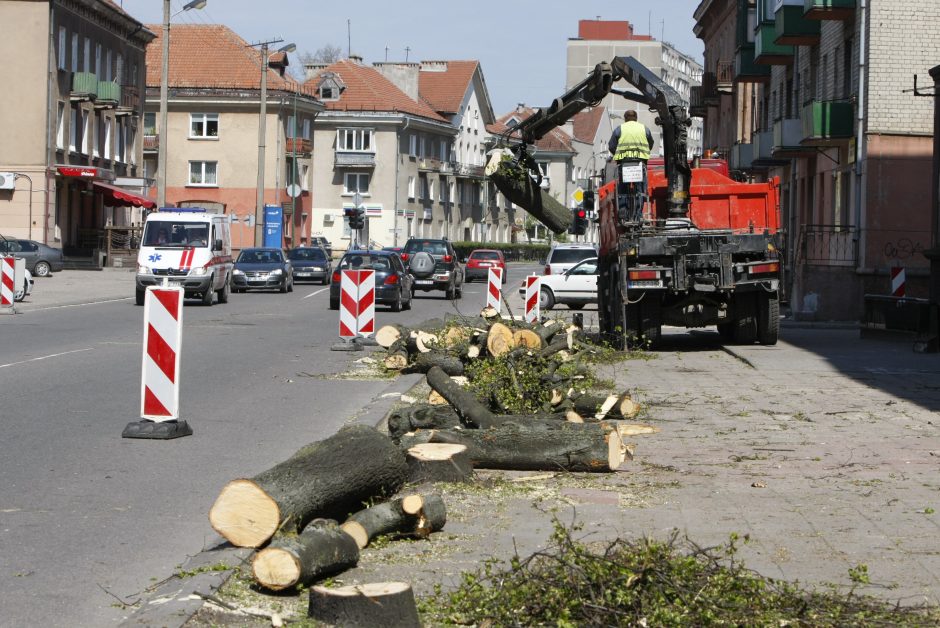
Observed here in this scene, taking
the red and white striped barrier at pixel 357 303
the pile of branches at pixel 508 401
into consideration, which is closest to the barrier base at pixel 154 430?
the pile of branches at pixel 508 401

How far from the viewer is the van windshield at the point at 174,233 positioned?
1361 inches

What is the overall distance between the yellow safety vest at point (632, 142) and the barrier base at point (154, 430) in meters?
10.4

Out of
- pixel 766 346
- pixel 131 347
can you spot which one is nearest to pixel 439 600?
pixel 131 347

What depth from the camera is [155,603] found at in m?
5.79

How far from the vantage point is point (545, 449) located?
9336 millimetres

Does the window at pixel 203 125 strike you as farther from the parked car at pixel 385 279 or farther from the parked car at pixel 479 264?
the parked car at pixel 385 279

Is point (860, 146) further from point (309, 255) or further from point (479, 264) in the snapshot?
point (479, 264)

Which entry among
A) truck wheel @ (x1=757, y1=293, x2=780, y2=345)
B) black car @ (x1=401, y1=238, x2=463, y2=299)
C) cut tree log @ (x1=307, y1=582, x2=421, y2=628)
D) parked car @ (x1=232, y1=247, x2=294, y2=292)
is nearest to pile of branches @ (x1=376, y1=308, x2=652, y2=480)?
truck wheel @ (x1=757, y1=293, x2=780, y2=345)

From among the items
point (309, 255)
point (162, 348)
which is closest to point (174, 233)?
point (309, 255)

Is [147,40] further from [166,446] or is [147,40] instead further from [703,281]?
[166,446]

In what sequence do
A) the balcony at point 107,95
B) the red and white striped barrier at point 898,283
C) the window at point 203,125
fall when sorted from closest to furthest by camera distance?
the red and white striped barrier at point 898,283
the balcony at point 107,95
the window at point 203,125

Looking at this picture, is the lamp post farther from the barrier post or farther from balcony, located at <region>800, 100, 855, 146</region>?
the barrier post

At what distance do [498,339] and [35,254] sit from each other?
117ft

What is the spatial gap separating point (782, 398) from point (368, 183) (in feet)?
265
